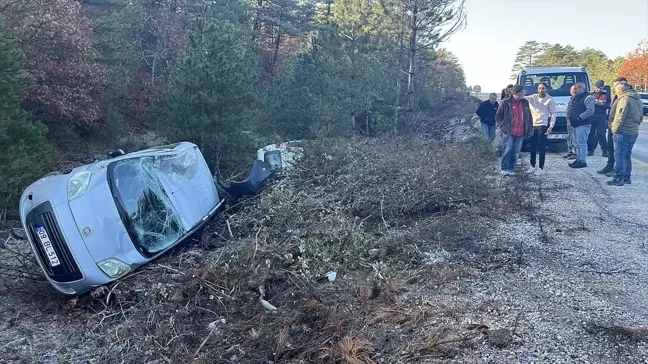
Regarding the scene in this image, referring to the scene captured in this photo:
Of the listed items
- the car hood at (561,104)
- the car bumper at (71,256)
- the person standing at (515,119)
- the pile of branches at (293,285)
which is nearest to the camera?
the pile of branches at (293,285)

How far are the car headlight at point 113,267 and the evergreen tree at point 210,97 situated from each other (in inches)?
278

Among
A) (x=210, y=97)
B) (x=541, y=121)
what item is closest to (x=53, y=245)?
(x=210, y=97)

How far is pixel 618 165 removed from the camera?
9547 millimetres

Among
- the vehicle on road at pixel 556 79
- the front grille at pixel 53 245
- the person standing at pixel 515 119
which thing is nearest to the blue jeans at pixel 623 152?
the person standing at pixel 515 119

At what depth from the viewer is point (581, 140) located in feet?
35.9

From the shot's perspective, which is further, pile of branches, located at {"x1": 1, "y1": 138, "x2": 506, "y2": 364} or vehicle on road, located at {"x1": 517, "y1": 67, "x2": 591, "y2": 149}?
vehicle on road, located at {"x1": 517, "y1": 67, "x2": 591, "y2": 149}

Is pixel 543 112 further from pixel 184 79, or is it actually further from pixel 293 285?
pixel 184 79

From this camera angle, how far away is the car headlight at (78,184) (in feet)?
19.3

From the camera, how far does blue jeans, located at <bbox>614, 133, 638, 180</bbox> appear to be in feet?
29.9

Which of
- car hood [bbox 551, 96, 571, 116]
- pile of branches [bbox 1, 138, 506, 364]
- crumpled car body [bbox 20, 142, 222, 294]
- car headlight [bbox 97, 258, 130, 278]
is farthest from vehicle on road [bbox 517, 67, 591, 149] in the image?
car headlight [bbox 97, 258, 130, 278]

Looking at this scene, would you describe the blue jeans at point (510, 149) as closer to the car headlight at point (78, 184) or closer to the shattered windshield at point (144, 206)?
the shattered windshield at point (144, 206)

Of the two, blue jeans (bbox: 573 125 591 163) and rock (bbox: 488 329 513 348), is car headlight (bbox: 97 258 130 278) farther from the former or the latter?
blue jeans (bbox: 573 125 591 163)

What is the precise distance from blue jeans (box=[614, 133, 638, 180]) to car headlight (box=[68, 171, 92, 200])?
28.0 feet

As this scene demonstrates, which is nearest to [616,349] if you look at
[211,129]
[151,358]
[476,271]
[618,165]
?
[476,271]
